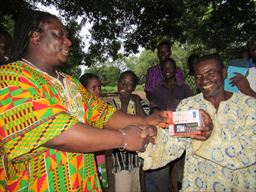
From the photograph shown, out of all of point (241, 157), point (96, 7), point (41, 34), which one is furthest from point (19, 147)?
point (96, 7)

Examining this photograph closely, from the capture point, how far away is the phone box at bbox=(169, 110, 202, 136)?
2.26 meters

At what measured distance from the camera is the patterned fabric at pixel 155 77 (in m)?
5.51

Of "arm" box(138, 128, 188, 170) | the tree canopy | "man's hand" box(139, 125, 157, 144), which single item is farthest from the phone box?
the tree canopy

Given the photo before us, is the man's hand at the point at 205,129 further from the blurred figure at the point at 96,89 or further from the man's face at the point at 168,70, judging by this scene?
the man's face at the point at 168,70

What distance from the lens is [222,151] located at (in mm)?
2367

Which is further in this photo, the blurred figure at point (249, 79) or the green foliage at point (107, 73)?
the green foliage at point (107, 73)

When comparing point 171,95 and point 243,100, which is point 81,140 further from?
point 171,95

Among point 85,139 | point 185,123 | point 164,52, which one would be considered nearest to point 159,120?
point 185,123

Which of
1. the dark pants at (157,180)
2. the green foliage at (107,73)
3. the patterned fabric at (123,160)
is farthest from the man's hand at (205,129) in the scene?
the green foliage at (107,73)

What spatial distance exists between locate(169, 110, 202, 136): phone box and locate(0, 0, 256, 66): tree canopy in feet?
40.4

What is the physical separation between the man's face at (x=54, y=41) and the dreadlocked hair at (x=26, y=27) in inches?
1.6

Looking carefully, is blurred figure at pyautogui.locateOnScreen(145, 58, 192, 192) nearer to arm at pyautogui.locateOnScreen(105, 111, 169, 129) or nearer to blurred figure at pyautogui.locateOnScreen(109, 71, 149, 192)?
blurred figure at pyautogui.locateOnScreen(109, 71, 149, 192)

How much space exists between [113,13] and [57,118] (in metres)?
14.0

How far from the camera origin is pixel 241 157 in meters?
2.36
